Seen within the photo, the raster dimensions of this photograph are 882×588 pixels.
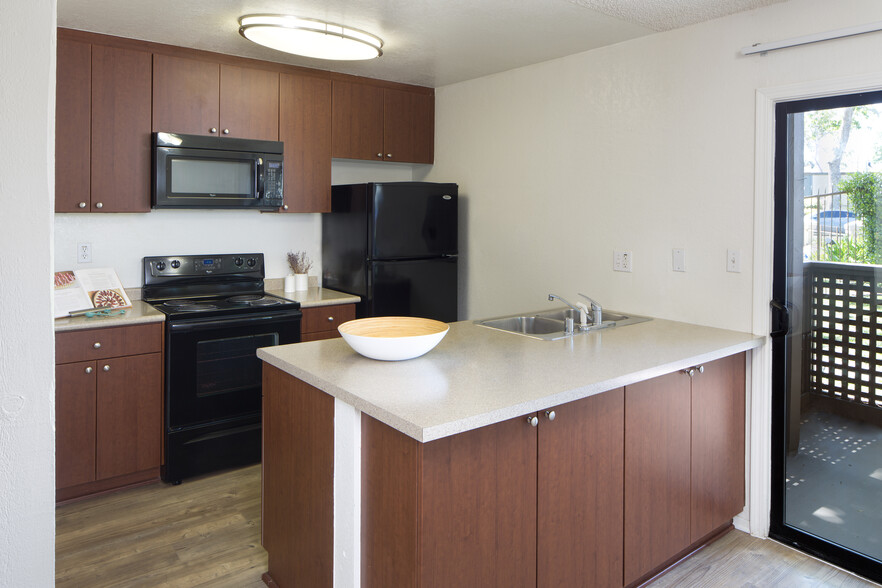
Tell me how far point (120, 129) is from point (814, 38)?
3.12 meters

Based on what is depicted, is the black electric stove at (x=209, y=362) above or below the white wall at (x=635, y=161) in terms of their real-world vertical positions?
below

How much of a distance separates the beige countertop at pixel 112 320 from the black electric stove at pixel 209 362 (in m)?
0.08

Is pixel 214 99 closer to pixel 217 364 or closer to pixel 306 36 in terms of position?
pixel 306 36

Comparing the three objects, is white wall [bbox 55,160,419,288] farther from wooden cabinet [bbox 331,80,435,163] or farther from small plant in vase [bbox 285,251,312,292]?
wooden cabinet [bbox 331,80,435,163]

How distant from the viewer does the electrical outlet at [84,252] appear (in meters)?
3.32

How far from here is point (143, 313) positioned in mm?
3121

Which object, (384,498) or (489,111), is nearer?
(384,498)

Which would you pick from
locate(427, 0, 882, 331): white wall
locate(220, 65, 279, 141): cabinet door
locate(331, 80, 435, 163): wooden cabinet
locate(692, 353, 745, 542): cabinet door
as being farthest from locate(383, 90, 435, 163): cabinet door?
locate(692, 353, 745, 542): cabinet door

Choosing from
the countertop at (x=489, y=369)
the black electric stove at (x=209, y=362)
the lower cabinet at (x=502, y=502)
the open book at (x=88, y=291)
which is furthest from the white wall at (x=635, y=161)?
the open book at (x=88, y=291)

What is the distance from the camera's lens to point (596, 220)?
3244 mm

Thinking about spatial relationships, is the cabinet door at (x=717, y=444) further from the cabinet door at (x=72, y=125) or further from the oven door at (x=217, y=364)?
the cabinet door at (x=72, y=125)

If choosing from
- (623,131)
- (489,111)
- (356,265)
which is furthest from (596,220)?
(356,265)

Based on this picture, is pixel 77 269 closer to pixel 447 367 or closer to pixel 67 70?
pixel 67 70

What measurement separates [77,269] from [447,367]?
2.36 meters
